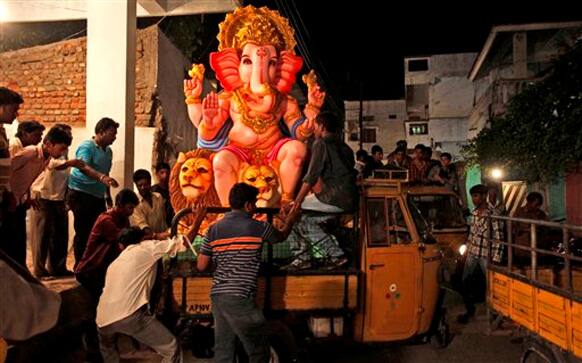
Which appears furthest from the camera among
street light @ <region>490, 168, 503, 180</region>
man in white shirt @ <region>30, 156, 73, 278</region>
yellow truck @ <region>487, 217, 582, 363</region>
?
street light @ <region>490, 168, 503, 180</region>

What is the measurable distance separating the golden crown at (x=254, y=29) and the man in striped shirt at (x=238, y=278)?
413 cm

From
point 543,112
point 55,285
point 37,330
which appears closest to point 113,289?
point 37,330

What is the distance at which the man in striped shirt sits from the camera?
3.74 m

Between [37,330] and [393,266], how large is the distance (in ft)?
10.7

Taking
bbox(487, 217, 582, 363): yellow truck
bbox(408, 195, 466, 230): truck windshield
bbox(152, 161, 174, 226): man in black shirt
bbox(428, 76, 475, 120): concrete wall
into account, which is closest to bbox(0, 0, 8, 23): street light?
bbox(152, 161, 174, 226): man in black shirt

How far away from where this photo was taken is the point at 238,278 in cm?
375

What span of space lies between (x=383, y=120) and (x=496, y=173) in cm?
2470

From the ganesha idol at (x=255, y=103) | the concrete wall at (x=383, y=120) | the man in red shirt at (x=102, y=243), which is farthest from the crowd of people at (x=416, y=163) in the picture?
→ the concrete wall at (x=383, y=120)

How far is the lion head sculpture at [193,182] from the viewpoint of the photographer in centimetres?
680

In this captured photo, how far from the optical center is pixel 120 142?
7.70 meters

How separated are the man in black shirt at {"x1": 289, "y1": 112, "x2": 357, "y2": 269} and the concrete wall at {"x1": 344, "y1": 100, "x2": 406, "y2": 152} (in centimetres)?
3012

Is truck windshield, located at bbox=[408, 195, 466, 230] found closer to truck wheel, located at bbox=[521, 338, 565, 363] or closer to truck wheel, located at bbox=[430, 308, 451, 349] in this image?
truck wheel, located at bbox=[430, 308, 451, 349]

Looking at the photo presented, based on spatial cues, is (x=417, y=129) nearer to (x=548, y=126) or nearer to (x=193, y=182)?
(x=548, y=126)

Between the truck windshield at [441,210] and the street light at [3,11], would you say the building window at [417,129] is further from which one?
the street light at [3,11]
